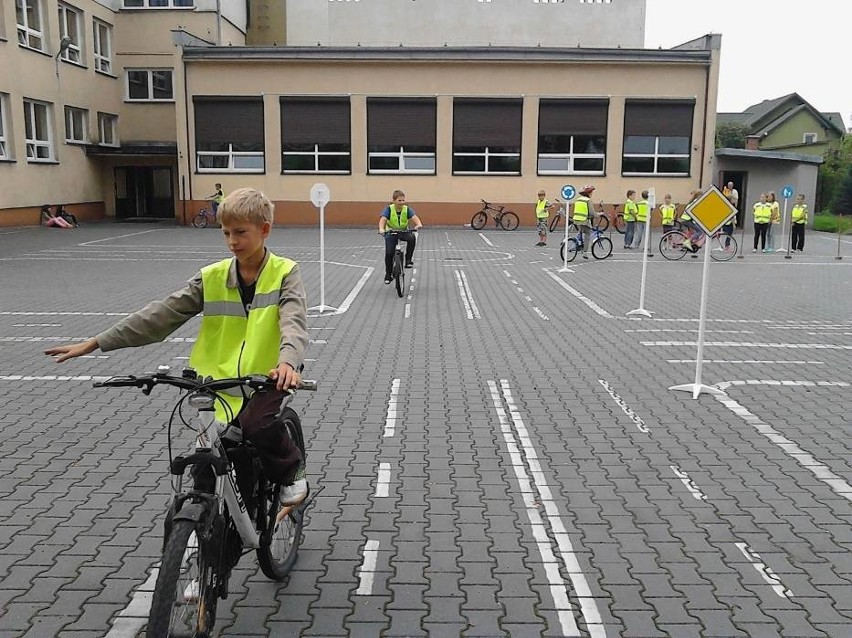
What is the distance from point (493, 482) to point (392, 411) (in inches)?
78.2

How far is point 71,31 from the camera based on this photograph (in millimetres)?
34812

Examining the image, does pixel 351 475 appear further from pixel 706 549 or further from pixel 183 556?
pixel 183 556

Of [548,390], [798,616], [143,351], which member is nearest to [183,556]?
[798,616]

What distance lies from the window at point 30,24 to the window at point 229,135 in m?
6.06

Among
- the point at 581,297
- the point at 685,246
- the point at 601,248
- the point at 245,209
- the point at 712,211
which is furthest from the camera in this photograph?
the point at 685,246

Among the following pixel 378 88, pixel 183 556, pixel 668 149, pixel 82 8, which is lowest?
pixel 183 556

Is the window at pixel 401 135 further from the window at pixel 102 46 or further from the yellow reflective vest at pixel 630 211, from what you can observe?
the window at pixel 102 46

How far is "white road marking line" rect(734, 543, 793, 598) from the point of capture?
4.13 meters

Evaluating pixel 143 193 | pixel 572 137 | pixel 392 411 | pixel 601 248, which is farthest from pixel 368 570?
pixel 143 193

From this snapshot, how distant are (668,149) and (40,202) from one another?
24.8 metres

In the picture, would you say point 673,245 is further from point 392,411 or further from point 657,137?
point 392,411

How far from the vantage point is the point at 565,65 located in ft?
112

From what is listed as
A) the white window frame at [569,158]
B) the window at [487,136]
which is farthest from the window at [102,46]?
the white window frame at [569,158]

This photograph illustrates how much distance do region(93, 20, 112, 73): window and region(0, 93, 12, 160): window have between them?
8402 mm
